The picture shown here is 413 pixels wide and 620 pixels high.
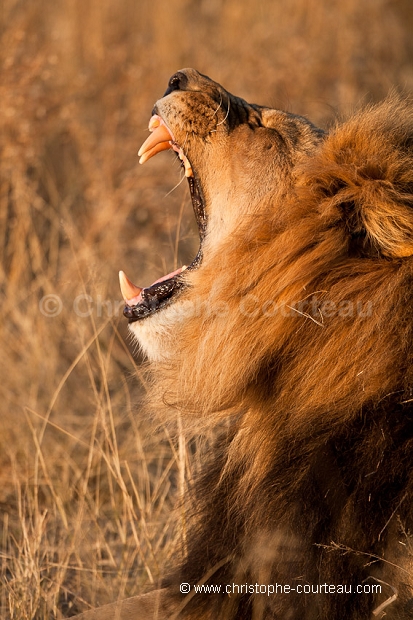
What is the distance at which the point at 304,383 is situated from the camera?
90.6 inches

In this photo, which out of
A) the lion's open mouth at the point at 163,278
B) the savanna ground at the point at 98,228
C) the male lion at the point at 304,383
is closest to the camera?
the male lion at the point at 304,383

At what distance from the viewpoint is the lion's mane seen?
220cm

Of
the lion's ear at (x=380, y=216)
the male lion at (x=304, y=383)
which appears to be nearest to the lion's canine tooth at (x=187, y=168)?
the male lion at (x=304, y=383)

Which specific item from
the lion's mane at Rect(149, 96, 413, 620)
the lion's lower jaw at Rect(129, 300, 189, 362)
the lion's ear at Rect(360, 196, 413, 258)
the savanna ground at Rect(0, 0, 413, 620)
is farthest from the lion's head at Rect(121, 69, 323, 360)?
the lion's ear at Rect(360, 196, 413, 258)

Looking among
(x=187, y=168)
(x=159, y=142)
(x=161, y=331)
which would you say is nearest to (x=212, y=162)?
(x=187, y=168)

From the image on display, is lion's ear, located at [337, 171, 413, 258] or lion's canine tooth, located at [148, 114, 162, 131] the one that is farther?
lion's canine tooth, located at [148, 114, 162, 131]

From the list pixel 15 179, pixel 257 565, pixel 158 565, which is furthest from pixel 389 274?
pixel 15 179

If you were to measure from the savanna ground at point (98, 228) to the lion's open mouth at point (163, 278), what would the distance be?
280 millimetres

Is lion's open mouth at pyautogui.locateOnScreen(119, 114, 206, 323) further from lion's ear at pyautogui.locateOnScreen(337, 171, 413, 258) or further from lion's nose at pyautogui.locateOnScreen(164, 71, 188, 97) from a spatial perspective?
lion's ear at pyautogui.locateOnScreen(337, 171, 413, 258)

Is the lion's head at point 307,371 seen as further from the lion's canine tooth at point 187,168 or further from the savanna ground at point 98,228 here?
the savanna ground at point 98,228

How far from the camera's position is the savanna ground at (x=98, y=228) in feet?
11.0

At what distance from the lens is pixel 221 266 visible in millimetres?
2527

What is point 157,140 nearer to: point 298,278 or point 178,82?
point 178,82

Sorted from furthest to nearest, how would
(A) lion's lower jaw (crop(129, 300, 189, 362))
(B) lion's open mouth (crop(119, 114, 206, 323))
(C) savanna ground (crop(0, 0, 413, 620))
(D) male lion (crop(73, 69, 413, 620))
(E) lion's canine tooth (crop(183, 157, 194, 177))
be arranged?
(C) savanna ground (crop(0, 0, 413, 620)) → (E) lion's canine tooth (crop(183, 157, 194, 177)) → (B) lion's open mouth (crop(119, 114, 206, 323)) → (A) lion's lower jaw (crop(129, 300, 189, 362)) → (D) male lion (crop(73, 69, 413, 620))
